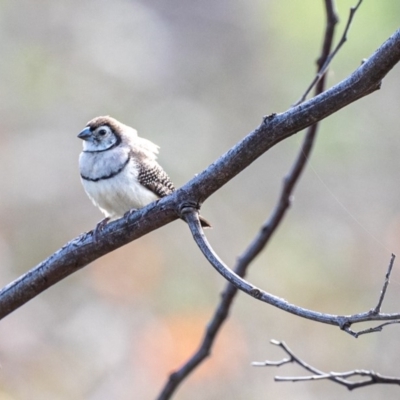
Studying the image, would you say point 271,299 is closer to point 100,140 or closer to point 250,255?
point 250,255

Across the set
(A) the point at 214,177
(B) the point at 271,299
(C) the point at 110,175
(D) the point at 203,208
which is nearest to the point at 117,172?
(C) the point at 110,175

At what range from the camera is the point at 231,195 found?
9281mm

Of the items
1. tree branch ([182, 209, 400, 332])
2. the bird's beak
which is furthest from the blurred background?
tree branch ([182, 209, 400, 332])

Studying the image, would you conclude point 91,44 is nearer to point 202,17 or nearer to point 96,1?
point 96,1

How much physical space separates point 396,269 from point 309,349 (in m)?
1.37

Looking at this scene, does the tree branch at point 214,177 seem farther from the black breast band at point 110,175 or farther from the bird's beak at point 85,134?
the bird's beak at point 85,134

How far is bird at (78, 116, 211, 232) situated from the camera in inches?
166

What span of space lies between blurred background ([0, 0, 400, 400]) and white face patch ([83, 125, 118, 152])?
11.9 ft

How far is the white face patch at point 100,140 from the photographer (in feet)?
14.9

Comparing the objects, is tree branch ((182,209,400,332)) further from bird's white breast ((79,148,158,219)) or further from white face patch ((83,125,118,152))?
white face patch ((83,125,118,152))

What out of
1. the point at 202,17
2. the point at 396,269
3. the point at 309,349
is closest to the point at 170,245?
the point at 309,349

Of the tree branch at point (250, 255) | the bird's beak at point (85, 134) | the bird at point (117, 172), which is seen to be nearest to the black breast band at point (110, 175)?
the bird at point (117, 172)

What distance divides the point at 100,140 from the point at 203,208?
4275 millimetres

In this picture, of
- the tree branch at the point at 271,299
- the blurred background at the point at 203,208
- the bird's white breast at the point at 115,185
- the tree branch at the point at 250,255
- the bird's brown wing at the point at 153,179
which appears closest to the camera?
the tree branch at the point at 271,299
